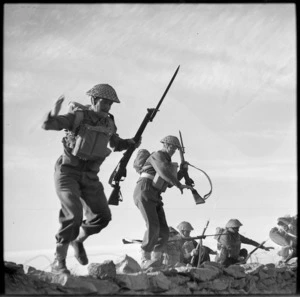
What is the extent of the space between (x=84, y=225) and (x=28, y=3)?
2.21 m

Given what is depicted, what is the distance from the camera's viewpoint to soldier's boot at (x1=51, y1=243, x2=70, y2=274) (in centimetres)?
1022

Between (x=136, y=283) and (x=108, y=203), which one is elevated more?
(x=108, y=203)

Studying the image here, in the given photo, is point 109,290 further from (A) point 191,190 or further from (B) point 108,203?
(A) point 191,190

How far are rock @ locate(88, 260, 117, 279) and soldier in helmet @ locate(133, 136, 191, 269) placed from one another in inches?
32.7

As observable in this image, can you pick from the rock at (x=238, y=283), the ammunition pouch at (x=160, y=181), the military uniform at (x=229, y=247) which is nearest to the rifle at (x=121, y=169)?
the ammunition pouch at (x=160, y=181)

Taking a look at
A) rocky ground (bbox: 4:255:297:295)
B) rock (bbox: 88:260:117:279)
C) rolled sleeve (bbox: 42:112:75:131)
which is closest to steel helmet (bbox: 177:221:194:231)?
rocky ground (bbox: 4:255:297:295)

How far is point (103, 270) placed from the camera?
10555 millimetres

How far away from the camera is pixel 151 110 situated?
36.6ft

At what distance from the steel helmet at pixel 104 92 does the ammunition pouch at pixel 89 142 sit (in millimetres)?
311

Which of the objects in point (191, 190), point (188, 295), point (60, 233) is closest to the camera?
point (60, 233)

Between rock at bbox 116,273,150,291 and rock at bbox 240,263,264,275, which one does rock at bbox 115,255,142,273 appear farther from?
rock at bbox 240,263,264,275

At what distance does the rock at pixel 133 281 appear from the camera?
419 inches

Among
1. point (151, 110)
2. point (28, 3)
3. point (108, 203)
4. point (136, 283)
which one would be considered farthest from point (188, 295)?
point (28, 3)

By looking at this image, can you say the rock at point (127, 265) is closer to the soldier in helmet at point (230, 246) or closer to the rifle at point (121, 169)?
the rifle at point (121, 169)
